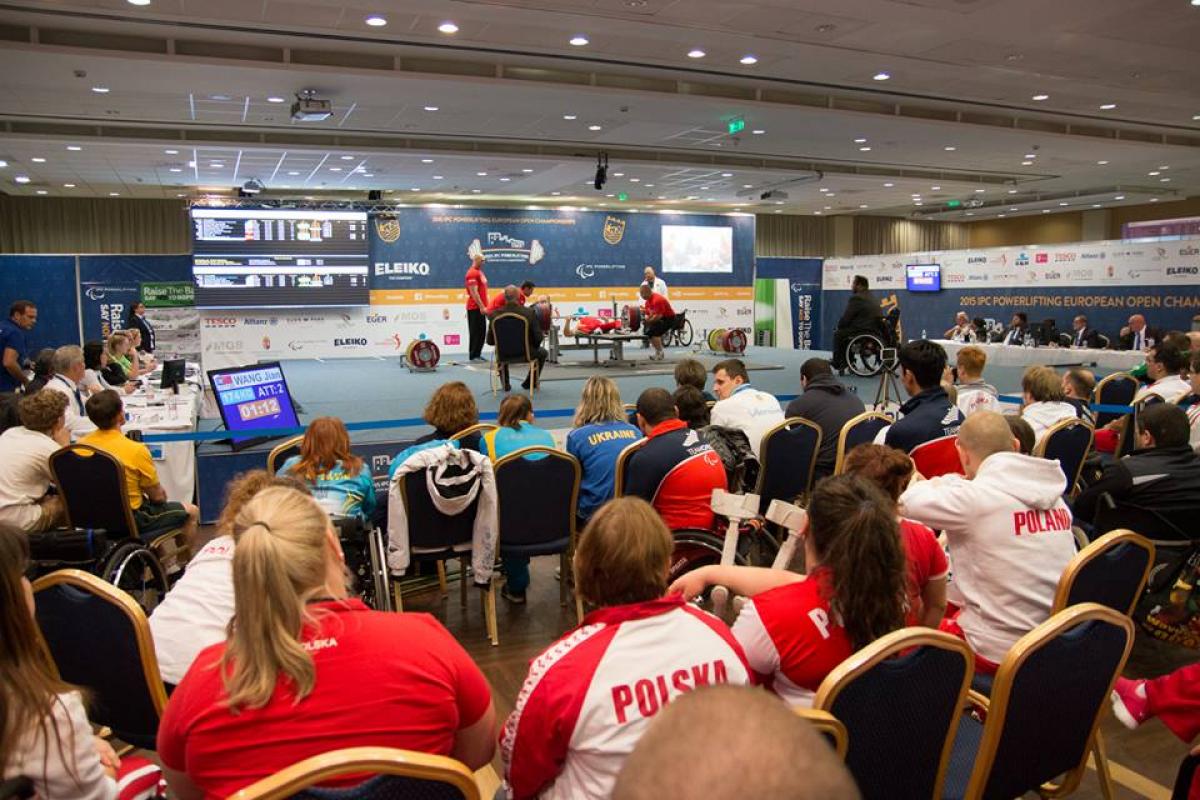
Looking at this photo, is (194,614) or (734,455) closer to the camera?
(194,614)

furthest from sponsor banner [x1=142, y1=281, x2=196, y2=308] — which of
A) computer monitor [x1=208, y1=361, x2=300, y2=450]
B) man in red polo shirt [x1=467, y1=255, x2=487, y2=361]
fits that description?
computer monitor [x1=208, y1=361, x2=300, y2=450]

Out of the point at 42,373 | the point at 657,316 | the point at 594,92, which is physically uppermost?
the point at 594,92

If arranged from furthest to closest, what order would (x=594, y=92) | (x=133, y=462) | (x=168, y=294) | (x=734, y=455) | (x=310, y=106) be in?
(x=168, y=294)
(x=594, y=92)
(x=310, y=106)
(x=133, y=462)
(x=734, y=455)

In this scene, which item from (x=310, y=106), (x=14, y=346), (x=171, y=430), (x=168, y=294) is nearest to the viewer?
(x=171, y=430)

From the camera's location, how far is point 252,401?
22.2 ft

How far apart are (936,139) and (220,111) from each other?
9.63 m

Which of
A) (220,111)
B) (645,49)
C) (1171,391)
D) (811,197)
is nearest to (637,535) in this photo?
(1171,391)

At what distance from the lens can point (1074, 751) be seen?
2.00 meters

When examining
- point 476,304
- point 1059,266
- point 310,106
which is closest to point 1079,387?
point 310,106

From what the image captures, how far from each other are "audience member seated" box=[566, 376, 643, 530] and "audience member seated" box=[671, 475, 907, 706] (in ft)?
7.51

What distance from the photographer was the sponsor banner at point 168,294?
1586cm

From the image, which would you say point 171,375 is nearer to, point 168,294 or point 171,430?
point 171,430

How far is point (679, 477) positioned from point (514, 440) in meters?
0.96

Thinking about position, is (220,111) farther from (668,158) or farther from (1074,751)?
(1074,751)
